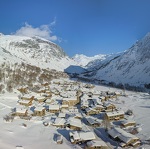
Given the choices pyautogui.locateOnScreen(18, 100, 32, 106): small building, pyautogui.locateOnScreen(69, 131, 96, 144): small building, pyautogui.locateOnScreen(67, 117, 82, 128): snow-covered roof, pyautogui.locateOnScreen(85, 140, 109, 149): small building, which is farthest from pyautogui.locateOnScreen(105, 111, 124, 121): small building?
pyautogui.locateOnScreen(18, 100, 32, 106): small building

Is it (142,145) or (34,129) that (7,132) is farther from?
(142,145)

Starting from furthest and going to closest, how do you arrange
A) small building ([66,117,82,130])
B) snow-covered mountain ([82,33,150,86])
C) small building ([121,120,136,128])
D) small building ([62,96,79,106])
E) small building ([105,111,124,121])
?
1. snow-covered mountain ([82,33,150,86])
2. small building ([62,96,79,106])
3. small building ([105,111,124,121])
4. small building ([121,120,136,128])
5. small building ([66,117,82,130])

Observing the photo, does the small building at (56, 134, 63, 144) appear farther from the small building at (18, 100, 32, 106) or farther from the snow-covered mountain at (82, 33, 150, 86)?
the snow-covered mountain at (82, 33, 150, 86)

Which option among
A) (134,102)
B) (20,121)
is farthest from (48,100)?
(134,102)

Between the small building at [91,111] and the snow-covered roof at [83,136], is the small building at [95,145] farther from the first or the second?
the small building at [91,111]

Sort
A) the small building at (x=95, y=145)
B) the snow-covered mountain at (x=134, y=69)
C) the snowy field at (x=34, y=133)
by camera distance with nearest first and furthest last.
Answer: the snowy field at (x=34, y=133) < the small building at (x=95, y=145) < the snow-covered mountain at (x=134, y=69)

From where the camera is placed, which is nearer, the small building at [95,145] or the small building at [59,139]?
the small building at [95,145]

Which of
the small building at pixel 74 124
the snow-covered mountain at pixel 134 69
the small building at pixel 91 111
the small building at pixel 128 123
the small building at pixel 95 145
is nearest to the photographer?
the small building at pixel 95 145

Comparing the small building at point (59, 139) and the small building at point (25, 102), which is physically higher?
the small building at point (25, 102)

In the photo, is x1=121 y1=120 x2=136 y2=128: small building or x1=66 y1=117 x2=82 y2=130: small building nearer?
x1=66 y1=117 x2=82 y2=130: small building

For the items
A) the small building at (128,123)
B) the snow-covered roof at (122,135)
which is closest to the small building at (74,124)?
the snow-covered roof at (122,135)

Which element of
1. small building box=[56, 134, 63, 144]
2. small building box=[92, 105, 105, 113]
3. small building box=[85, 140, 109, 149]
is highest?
small building box=[92, 105, 105, 113]
